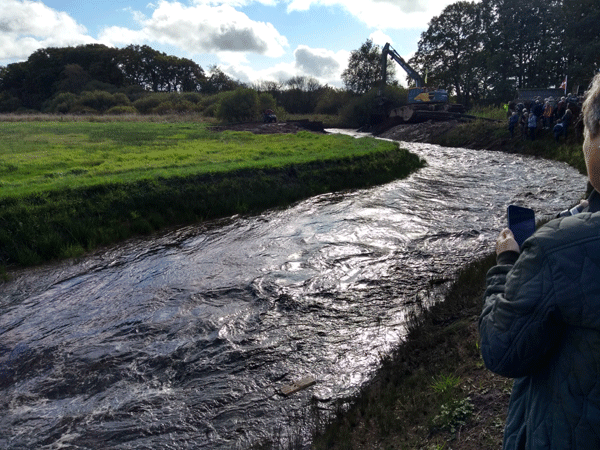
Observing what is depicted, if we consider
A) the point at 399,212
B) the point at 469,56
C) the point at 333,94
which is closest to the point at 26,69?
the point at 333,94

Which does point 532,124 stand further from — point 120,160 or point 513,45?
point 513,45

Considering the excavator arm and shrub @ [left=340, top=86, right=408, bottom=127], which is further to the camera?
shrub @ [left=340, top=86, right=408, bottom=127]

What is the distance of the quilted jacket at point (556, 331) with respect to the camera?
139 cm

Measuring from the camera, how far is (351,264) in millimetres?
8617

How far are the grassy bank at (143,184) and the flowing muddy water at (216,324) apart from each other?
809 mm

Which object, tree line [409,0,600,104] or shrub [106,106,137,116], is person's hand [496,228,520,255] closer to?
tree line [409,0,600,104]

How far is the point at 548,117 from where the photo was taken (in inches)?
886

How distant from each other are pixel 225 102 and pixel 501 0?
101 ft

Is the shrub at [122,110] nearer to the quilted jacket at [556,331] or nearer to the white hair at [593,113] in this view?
the white hair at [593,113]

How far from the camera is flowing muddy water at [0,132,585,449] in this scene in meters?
4.61

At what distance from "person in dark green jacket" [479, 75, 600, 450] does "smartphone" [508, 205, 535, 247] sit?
1.22 feet

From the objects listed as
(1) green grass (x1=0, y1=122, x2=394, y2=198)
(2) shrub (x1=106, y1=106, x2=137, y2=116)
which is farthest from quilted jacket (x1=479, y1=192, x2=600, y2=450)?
(2) shrub (x1=106, y1=106, x2=137, y2=116)

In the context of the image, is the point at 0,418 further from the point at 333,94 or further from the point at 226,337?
the point at 333,94

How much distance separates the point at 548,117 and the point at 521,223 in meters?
24.2
